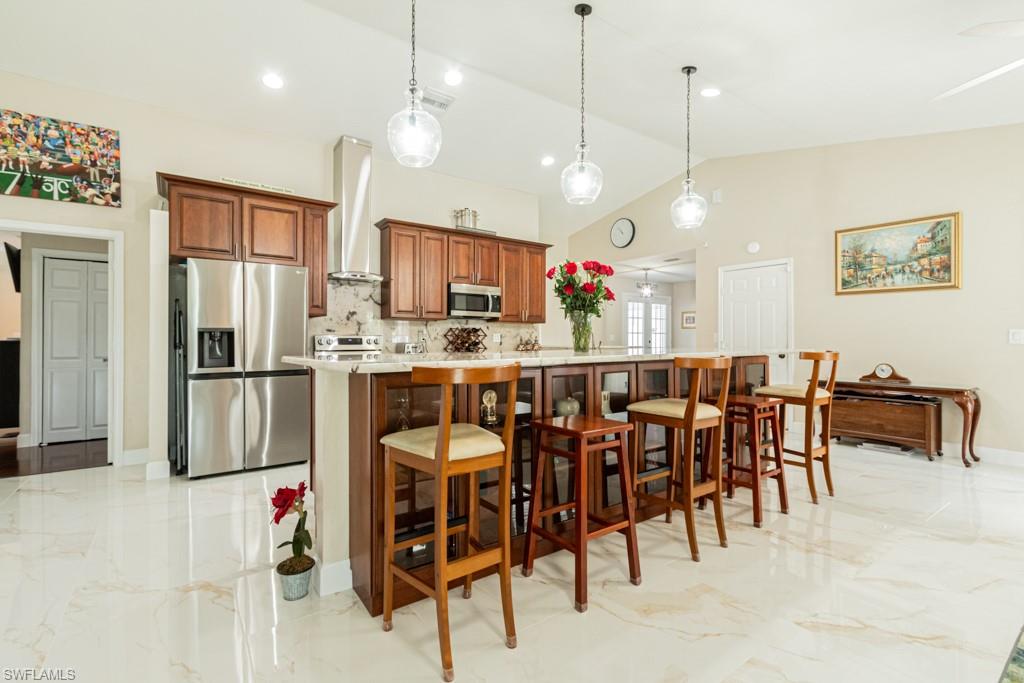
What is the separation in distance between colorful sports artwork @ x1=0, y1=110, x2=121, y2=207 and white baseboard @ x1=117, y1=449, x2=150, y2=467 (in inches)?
82.4

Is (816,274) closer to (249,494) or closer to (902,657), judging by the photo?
(902,657)

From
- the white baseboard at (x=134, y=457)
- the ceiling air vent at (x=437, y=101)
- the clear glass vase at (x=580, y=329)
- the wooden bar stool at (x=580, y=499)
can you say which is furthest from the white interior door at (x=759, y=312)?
the white baseboard at (x=134, y=457)

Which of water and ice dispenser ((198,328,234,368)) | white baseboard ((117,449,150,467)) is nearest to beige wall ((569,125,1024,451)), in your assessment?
A: water and ice dispenser ((198,328,234,368))

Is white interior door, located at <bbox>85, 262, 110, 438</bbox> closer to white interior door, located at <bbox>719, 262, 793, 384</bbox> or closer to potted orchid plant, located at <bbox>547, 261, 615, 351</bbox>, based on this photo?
potted orchid plant, located at <bbox>547, 261, 615, 351</bbox>

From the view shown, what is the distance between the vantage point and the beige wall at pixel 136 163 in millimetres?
3713

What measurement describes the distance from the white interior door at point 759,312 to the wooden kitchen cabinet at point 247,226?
4.73 meters

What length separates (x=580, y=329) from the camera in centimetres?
315

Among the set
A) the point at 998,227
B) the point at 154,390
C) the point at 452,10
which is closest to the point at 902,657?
the point at 452,10

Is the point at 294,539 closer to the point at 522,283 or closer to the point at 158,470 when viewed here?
the point at 158,470

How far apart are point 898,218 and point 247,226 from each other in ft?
19.7

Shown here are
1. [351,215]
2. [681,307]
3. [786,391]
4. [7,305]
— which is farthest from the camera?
[681,307]

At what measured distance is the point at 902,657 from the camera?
5.41 ft

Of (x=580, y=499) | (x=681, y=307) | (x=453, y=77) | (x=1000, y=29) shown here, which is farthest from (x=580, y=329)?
(x=681, y=307)

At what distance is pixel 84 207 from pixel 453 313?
328 centimetres
